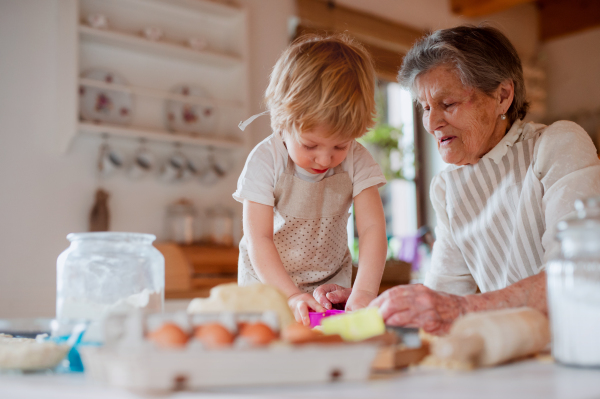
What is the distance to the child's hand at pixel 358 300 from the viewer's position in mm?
1038

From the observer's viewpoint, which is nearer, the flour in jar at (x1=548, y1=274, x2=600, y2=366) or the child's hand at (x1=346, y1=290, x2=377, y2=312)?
the flour in jar at (x1=548, y1=274, x2=600, y2=366)

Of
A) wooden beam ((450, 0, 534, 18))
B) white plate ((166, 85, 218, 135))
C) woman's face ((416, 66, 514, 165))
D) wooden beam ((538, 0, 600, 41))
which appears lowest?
woman's face ((416, 66, 514, 165))

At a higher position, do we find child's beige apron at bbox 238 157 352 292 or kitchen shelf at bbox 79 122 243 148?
Answer: kitchen shelf at bbox 79 122 243 148

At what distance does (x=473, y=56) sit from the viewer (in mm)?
1356

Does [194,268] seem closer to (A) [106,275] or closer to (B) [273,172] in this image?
(B) [273,172]

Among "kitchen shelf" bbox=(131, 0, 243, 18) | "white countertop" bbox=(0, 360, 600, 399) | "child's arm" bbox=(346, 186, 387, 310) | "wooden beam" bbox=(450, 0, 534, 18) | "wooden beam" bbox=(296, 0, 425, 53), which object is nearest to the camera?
"white countertop" bbox=(0, 360, 600, 399)

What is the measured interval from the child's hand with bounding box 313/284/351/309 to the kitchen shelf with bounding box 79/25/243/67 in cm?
226

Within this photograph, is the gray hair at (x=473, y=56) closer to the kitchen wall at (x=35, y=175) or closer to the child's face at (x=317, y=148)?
the child's face at (x=317, y=148)

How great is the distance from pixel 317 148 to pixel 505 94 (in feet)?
1.83

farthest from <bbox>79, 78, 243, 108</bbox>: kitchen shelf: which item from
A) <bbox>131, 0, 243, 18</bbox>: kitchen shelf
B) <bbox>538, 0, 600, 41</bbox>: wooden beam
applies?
<bbox>538, 0, 600, 41</bbox>: wooden beam

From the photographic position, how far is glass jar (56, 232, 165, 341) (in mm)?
784

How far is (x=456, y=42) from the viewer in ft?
4.51

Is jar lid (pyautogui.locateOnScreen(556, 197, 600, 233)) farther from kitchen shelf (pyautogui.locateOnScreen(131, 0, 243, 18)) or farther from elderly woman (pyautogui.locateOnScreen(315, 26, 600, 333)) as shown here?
kitchen shelf (pyautogui.locateOnScreen(131, 0, 243, 18))

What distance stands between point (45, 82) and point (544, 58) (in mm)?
4644
